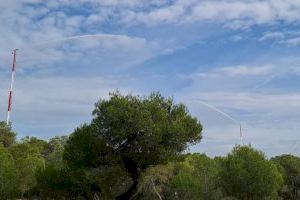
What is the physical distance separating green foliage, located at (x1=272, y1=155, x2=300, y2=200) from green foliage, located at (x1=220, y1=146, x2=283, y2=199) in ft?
88.0

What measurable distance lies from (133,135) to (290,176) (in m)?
67.0

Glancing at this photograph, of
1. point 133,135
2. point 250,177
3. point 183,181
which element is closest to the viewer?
point 133,135

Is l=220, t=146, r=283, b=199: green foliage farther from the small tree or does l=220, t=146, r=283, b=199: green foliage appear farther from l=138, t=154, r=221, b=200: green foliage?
the small tree

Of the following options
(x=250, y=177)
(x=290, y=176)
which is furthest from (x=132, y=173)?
(x=290, y=176)

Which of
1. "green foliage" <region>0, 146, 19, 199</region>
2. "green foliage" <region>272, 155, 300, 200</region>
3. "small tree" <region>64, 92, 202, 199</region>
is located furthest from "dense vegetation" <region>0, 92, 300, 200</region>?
"green foliage" <region>272, 155, 300, 200</region>

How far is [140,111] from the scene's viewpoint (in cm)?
4862

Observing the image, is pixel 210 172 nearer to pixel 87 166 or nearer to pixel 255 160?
pixel 255 160

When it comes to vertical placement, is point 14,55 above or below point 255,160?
above

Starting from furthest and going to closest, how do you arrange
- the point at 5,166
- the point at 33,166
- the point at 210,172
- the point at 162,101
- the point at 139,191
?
the point at 33,166 < the point at 210,172 < the point at 5,166 < the point at 162,101 < the point at 139,191

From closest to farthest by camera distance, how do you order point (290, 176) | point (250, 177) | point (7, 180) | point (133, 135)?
point (133, 135) < point (7, 180) < point (250, 177) < point (290, 176)

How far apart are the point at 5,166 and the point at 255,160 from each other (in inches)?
1325

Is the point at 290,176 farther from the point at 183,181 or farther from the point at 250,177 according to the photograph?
the point at 183,181

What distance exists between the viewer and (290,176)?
10731 cm

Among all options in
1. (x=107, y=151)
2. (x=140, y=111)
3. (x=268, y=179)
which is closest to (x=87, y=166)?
(x=107, y=151)
